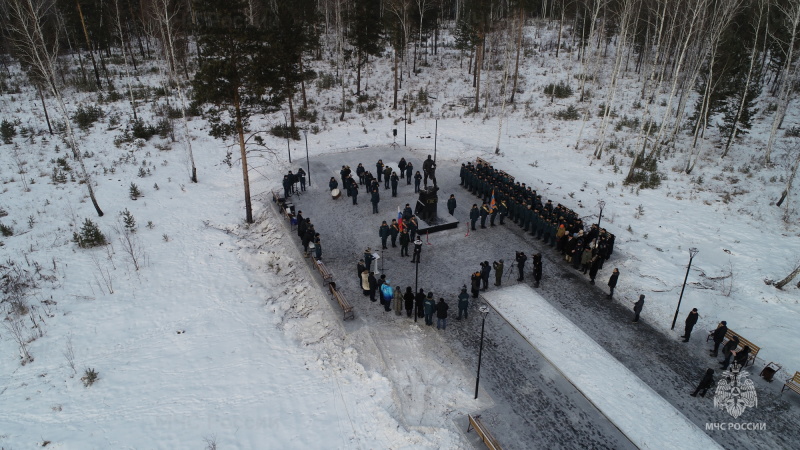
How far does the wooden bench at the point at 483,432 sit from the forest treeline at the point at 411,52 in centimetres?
1494

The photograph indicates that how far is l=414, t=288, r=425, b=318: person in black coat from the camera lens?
13.6 meters

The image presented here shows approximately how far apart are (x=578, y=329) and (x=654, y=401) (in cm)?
295

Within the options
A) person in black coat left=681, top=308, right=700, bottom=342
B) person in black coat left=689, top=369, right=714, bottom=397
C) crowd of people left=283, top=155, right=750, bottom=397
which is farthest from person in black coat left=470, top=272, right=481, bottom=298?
person in black coat left=689, top=369, right=714, bottom=397

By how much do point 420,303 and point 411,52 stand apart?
46.5 metres

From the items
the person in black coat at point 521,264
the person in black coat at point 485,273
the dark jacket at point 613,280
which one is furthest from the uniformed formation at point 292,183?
the dark jacket at point 613,280

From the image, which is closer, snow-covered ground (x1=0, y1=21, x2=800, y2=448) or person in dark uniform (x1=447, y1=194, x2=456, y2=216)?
snow-covered ground (x1=0, y1=21, x2=800, y2=448)

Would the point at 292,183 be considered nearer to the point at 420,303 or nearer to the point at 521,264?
the point at 420,303

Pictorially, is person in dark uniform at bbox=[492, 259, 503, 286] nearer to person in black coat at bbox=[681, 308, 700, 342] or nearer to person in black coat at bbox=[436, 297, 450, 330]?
person in black coat at bbox=[436, 297, 450, 330]

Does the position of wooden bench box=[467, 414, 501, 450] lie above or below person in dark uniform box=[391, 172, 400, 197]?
below

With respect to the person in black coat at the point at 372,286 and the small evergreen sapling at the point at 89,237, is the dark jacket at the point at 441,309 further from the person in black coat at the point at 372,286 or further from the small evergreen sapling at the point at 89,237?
the small evergreen sapling at the point at 89,237

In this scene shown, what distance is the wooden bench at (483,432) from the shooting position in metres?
9.47

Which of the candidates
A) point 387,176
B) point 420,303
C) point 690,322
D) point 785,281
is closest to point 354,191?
point 387,176

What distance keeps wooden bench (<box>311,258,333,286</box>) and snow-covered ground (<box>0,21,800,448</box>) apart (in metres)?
0.62

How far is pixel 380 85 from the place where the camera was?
44.1 metres
